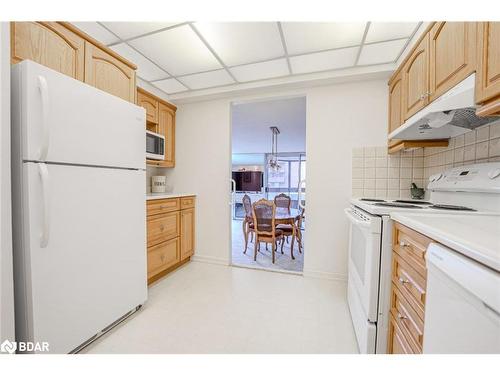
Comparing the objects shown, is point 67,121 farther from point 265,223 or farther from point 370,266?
point 265,223

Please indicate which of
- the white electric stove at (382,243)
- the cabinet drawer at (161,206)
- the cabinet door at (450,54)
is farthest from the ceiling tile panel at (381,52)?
the cabinet drawer at (161,206)

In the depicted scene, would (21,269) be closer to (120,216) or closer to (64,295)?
(64,295)

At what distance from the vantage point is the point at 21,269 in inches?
39.9

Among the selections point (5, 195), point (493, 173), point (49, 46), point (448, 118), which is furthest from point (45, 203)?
point (493, 173)

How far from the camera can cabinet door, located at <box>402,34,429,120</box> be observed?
1.33m

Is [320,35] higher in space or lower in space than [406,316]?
higher

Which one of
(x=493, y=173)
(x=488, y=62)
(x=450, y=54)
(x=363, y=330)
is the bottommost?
(x=363, y=330)

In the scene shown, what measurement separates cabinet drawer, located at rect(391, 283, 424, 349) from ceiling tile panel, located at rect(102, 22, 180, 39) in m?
2.26

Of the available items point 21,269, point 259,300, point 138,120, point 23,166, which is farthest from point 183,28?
point 259,300

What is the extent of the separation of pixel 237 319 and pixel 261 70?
2357 mm

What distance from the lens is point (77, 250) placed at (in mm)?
1186

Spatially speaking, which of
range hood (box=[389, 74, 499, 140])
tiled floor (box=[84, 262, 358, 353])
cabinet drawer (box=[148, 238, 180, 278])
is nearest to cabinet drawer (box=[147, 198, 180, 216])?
cabinet drawer (box=[148, 238, 180, 278])

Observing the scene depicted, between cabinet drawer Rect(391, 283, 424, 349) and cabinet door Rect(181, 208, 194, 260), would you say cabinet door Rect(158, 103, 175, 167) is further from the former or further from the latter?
cabinet drawer Rect(391, 283, 424, 349)
